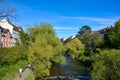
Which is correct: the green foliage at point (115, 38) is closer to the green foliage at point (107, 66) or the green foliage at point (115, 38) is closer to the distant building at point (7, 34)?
the distant building at point (7, 34)

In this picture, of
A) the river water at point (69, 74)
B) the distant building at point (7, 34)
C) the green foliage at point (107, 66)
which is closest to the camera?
the green foliage at point (107, 66)

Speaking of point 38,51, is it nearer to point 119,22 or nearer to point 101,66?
point 101,66

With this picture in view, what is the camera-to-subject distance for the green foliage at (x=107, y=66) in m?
22.7

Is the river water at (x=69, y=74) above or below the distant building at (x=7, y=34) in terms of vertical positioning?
below

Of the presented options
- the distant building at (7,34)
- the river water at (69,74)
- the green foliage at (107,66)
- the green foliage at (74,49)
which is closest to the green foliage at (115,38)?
the river water at (69,74)

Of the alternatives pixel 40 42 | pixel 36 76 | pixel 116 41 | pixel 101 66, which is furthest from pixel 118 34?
pixel 101 66

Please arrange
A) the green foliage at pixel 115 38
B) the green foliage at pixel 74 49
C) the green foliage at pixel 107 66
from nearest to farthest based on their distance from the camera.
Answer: the green foliage at pixel 107 66 < the green foliage at pixel 115 38 < the green foliage at pixel 74 49

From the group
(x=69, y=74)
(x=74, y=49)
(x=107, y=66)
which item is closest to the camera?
(x=107, y=66)

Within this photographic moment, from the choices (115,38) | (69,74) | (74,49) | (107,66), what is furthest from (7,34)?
(107,66)

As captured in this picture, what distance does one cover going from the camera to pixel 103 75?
24.4m

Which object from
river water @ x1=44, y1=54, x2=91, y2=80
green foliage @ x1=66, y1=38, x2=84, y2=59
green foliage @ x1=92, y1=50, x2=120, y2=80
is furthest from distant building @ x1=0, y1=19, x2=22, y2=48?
green foliage @ x1=92, y1=50, x2=120, y2=80

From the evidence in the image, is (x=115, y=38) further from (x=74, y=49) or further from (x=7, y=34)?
(x=7, y=34)

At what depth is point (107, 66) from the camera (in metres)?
24.0

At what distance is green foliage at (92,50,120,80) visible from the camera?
74.6 ft
